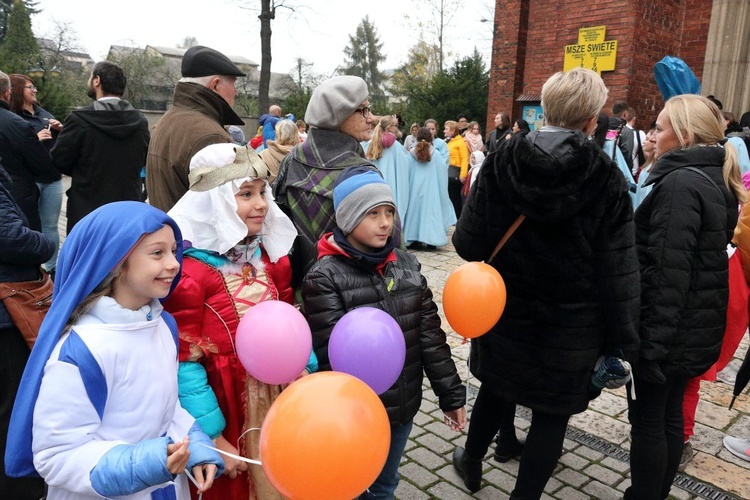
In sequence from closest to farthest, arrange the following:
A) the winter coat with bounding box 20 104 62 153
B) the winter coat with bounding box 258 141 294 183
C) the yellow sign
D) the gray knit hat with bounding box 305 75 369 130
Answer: the gray knit hat with bounding box 305 75 369 130
the winter coat with bounding box 20 104 62 153
the winter coat with bounding box 258 141 294 183
the yellow sign

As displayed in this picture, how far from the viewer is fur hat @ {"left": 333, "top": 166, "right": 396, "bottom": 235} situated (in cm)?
212

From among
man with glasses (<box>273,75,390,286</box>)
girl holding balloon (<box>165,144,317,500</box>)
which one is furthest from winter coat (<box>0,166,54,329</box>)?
man with glasses (<box>273,75,390,286</box>)

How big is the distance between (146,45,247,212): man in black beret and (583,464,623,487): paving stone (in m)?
2.70

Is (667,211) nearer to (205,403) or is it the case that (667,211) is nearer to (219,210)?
(219,210)

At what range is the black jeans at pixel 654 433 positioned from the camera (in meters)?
2.60

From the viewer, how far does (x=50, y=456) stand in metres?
1.45

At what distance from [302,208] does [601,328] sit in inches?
56.5

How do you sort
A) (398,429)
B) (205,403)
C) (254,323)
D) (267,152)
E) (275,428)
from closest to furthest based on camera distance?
(275,428)
(254,323)
(205,403)
(398,429)
(267,152)

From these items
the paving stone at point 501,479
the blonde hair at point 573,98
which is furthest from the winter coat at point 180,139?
the paving stone at point 501,479

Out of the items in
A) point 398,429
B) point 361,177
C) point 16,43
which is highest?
point 16,43

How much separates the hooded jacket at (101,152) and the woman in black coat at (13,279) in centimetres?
154

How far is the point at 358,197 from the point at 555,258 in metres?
0.85

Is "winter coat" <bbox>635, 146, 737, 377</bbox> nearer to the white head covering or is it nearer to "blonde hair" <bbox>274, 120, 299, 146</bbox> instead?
the white head covering

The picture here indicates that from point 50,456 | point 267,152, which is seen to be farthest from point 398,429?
point 267,152
